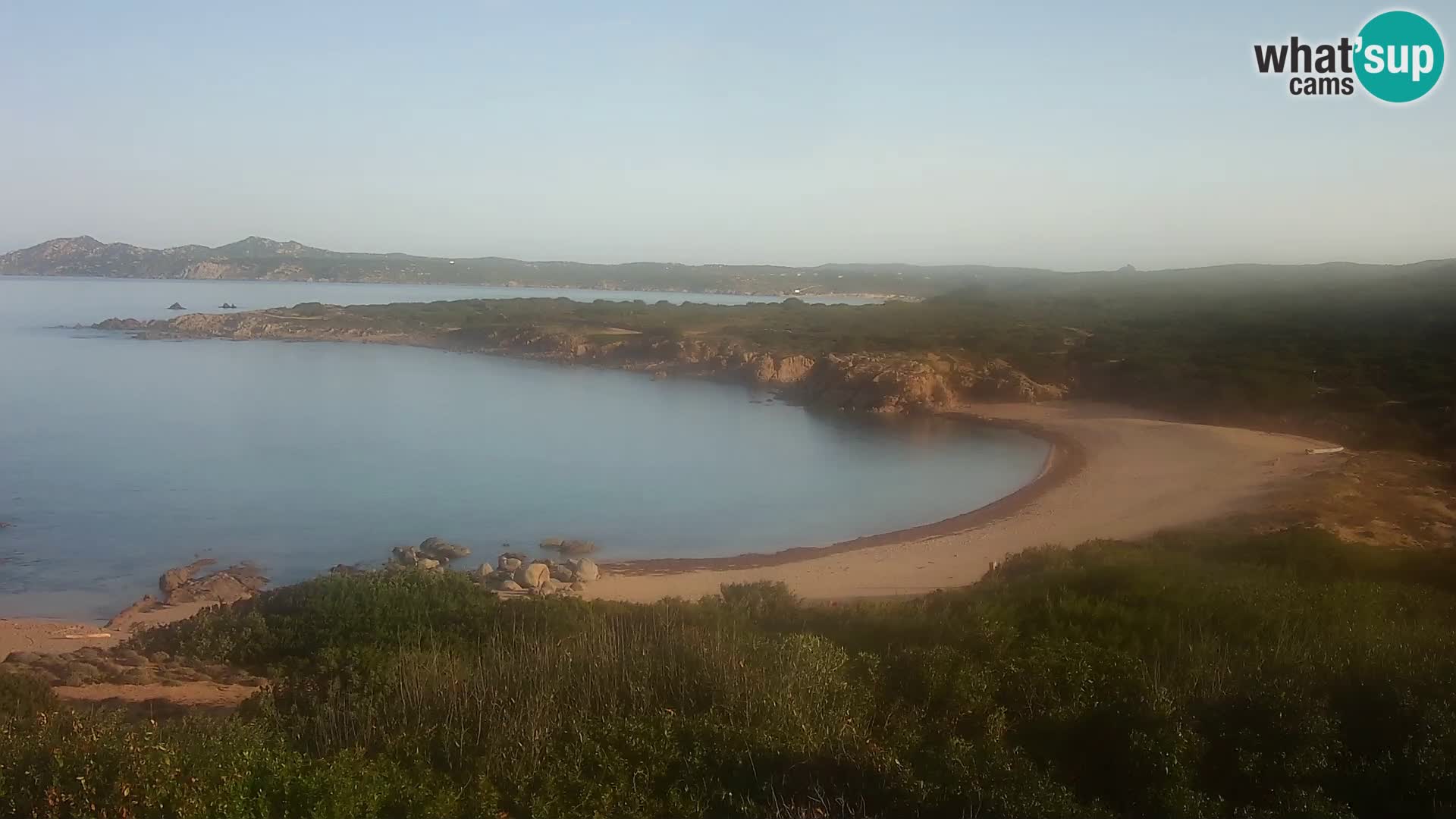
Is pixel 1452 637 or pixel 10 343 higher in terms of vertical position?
pixel 10 343

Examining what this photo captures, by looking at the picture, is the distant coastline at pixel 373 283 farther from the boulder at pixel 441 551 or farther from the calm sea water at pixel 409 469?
the boulder at pixel 441 551

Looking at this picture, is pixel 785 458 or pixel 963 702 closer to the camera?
pixel 963 702

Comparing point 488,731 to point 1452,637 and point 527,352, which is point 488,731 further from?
point 527,352

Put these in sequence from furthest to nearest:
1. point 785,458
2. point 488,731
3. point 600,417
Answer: point 600,417 < point 785,458 < point 488,731

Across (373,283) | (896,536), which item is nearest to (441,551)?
(896,536)

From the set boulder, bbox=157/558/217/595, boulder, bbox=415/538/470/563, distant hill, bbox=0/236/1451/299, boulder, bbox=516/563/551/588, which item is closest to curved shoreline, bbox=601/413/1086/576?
boulder, bbox=516/563/551/588

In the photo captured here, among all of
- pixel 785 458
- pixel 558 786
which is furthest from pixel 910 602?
pixel 785 458

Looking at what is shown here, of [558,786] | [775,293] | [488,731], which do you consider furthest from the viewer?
[775,293]
